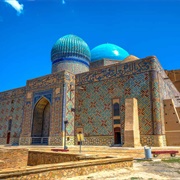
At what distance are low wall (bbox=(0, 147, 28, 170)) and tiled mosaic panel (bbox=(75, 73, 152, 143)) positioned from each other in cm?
720

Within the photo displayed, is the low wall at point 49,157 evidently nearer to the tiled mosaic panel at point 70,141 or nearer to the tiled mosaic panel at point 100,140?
the tiled mosaic panel at point 100,140

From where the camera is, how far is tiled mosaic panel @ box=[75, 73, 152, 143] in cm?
1309

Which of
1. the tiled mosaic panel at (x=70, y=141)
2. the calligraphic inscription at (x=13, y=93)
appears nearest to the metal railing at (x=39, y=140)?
the tiled mosaic panel at (x=70, y=141)

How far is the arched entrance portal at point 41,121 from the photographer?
678 inches

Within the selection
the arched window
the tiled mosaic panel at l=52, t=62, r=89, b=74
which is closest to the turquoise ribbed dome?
the tiled mosaic panel at l=52, t=62, r=89, b=74

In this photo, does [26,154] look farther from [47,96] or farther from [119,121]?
[47,96]

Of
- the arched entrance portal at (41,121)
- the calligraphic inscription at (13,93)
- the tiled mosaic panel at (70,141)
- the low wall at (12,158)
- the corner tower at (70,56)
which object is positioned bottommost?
the low wall at (12,158)

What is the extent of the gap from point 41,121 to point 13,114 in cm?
394

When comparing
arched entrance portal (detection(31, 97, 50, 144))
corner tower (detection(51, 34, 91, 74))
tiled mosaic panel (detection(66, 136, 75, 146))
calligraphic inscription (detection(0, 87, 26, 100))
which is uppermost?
corner tower (detection(51, 34, 91, 74))

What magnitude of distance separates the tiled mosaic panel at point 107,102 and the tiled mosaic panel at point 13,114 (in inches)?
262

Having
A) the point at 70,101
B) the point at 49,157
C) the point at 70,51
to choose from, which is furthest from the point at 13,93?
the point at 49,157

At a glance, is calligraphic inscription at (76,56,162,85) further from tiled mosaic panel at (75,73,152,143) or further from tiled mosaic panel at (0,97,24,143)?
tiled mosaic panel at (0,97,24,143)

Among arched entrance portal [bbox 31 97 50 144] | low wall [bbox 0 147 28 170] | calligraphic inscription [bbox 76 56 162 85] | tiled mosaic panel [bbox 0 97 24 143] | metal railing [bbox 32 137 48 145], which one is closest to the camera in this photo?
low wall [bbox 0 147 28 170]

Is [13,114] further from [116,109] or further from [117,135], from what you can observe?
[117,135]
